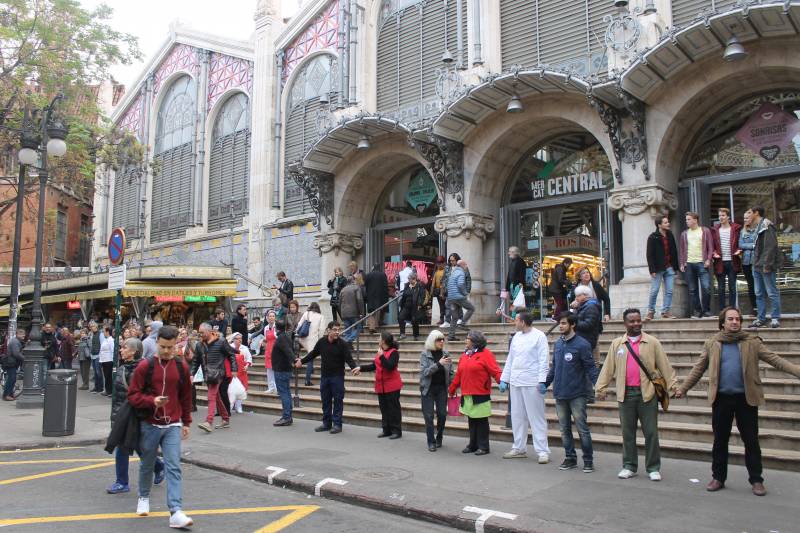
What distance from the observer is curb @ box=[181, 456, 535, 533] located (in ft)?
18.9

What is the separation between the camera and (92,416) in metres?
13.2

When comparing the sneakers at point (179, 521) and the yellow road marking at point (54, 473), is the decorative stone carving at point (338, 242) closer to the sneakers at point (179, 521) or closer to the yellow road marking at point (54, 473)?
the yellow road marking at point (54, 473)

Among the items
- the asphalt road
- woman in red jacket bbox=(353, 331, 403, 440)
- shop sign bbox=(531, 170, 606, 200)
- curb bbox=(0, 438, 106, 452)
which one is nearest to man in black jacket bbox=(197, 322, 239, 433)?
curb bbox=(0, 438, 106, 452)

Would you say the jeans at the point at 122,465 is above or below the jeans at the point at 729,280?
below

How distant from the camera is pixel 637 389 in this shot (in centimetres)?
698

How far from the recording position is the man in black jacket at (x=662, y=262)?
1188 cm

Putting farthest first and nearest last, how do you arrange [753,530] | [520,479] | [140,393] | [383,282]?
[383,282] → [520,479] → [140,393] → [753,530]

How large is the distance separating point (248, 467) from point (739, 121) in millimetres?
11464

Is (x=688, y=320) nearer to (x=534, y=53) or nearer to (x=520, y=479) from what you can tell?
(x=520, y=479)

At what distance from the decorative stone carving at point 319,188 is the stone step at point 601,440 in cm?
758

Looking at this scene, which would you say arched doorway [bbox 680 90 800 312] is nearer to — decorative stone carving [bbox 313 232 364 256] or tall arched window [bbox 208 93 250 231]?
decorative stone carving [bbox 313 232 364 256]

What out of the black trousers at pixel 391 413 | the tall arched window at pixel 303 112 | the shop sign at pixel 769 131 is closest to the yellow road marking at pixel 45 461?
the black trousers at pixel 391 413

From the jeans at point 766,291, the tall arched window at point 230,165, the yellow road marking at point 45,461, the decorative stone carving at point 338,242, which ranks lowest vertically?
the yellow road marking at point 45,461

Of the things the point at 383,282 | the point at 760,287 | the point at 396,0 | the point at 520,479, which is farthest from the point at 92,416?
the point at 396,0
